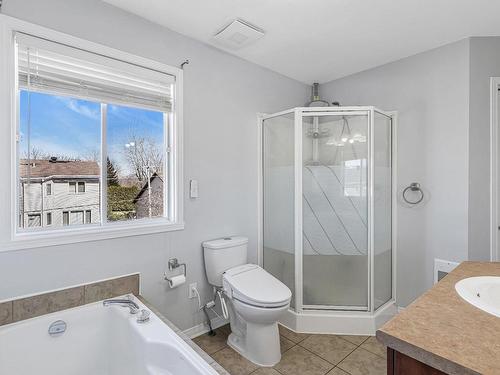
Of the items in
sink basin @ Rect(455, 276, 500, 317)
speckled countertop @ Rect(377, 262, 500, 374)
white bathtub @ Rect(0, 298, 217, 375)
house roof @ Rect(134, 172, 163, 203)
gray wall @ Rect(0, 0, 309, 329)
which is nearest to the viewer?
speckled countertop @ Rect(377, 262, 500, 374)

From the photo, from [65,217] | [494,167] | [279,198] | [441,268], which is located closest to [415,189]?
[494,167]

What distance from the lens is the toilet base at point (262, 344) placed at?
1.94 m

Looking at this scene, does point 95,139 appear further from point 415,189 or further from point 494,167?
point 494,167

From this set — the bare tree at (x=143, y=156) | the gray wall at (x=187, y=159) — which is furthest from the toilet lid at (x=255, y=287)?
the bare tree at (x=143, y=156)

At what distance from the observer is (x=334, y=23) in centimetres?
204

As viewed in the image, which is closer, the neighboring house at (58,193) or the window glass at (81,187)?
the neighboring house at (58,193)

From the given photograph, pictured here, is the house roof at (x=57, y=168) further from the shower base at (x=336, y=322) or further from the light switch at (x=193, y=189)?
the shower base at (x=336, y=322)

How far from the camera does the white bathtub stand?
1354mm

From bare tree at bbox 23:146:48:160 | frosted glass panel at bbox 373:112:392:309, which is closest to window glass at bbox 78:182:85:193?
bare tree at bbox 23:146:48:160

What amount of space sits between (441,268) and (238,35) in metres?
2.51

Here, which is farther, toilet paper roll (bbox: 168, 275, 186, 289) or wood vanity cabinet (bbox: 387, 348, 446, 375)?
toilet paper roll (bbox: 168, 275, 186, 289)

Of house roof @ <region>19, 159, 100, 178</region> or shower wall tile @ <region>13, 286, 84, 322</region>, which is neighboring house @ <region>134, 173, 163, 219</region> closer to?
house roof @ <region>19, 159, 100, 178</region>

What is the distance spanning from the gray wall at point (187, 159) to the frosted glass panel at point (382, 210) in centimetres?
100

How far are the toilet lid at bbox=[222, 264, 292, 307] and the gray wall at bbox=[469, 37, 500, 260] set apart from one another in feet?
5.17
